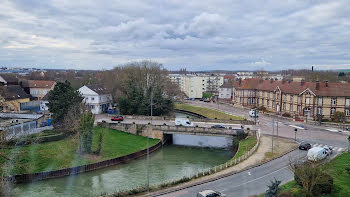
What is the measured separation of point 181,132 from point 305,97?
27217mm

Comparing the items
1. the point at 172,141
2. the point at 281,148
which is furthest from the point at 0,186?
the point at 172,141

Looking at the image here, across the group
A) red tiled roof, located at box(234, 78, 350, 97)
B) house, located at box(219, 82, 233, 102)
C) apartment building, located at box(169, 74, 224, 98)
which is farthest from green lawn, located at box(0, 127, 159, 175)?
apartment building, located at box(169, 74, 224, 98)

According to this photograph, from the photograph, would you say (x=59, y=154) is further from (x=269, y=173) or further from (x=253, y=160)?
(x=269, y=173)

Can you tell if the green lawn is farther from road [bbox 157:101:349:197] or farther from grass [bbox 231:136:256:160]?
road [bbox 157:101:349:197]

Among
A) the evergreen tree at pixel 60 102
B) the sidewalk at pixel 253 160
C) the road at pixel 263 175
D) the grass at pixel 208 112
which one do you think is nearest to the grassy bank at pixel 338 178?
the road at pixel 263 175

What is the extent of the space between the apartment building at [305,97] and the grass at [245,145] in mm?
18673

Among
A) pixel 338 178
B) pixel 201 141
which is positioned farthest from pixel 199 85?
pixel 338 178

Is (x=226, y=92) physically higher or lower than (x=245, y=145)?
higher

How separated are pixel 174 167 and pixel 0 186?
843 inches

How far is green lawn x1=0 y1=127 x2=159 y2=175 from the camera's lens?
106ft

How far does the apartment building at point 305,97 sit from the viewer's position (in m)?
55.5

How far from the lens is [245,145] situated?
1561 inches

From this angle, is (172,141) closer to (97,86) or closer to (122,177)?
(122,177)

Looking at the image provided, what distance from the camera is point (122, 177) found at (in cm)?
3294
